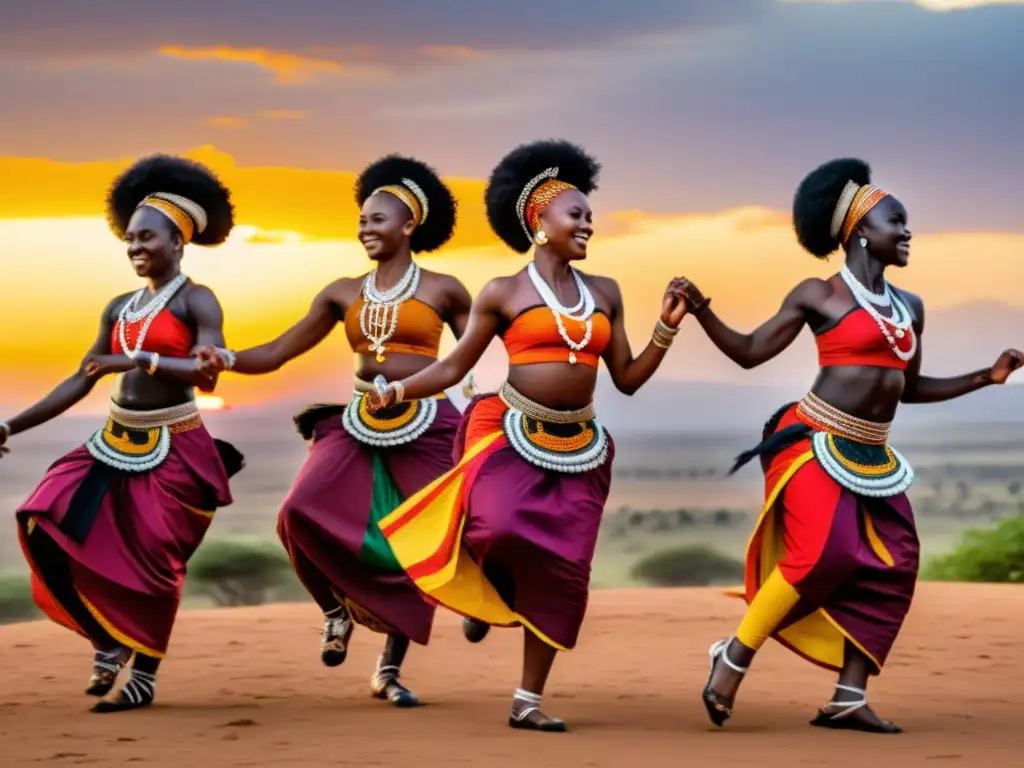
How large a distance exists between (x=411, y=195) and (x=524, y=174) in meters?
1.19

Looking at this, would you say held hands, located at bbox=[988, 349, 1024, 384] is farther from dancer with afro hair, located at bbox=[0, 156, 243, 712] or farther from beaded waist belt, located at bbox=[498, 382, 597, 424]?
dancer with afro hair, located at bbox=[0, 156, 243, 712]

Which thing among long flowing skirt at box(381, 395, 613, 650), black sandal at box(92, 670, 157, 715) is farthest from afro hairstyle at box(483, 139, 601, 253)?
black sandal at box(92, 670, 157, 715)

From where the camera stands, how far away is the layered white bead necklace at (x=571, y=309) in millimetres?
7773

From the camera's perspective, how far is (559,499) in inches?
303

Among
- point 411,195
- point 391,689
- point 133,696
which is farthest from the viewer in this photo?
point 411,195

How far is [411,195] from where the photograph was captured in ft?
30.3

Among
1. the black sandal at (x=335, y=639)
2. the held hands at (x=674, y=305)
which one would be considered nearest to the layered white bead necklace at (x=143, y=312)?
the black sandal at (x=335, y=639)

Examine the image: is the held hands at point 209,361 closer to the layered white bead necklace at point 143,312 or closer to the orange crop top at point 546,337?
the layered white bead necklace at point 143,312

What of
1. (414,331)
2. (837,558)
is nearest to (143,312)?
(414,331)

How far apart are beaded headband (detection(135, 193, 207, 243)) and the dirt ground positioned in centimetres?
230

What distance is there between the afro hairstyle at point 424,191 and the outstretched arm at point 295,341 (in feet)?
1.68

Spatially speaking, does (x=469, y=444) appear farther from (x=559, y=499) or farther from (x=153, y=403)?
(x=153, y=403)

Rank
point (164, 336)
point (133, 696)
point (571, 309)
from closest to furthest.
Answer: point (571, 309), point (133, 696), point (164, 336)

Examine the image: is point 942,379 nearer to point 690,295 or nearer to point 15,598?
point 690,295
